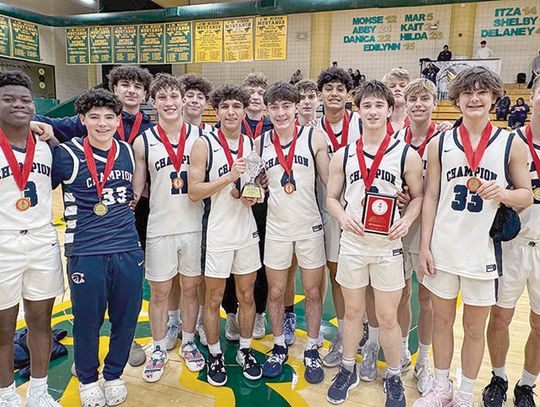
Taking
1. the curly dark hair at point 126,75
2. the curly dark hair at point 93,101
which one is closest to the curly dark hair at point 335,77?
the curly dark hair at point 126,75

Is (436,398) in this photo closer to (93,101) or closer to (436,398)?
(436,398)

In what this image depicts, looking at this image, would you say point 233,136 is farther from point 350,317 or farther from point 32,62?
point 32,62

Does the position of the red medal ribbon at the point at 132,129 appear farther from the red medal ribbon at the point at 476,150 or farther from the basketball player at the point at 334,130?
the red medal ribbon at the point at 476,150

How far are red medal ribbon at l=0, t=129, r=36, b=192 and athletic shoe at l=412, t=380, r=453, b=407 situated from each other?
8.44ft

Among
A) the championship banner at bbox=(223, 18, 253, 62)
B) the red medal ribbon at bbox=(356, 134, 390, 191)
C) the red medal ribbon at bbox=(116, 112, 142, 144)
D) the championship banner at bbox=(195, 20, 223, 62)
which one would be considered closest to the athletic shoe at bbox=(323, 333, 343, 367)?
the red medal ribbon at bbox=(356, 134, 390, 191)

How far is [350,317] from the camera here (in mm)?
2676

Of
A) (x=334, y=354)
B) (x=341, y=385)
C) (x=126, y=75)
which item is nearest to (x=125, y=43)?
(x=126, y=75)

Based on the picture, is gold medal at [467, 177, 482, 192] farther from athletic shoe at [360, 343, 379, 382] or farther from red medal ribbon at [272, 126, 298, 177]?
athletic shoe at [360, 343, 379, 382]

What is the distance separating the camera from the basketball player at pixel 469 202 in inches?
88.2

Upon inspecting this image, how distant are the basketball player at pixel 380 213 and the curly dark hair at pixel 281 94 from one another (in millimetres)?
440

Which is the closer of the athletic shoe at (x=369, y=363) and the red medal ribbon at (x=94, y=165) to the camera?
the red medal ribbon at (x=94, y=165)

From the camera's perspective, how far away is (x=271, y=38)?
10.2 metres

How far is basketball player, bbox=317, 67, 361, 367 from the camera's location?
301 centimetres

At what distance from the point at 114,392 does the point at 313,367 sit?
51.2 inches
